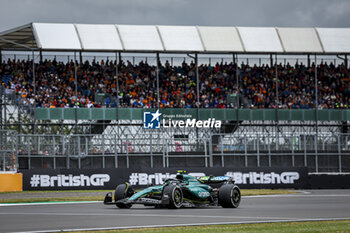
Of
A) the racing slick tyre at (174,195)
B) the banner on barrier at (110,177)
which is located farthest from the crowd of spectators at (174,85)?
the racing slick tyre at (174,195)

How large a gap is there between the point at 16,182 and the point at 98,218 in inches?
689

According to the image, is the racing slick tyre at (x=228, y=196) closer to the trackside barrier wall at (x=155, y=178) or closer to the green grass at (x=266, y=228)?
the green grass at (x=266, y=228)

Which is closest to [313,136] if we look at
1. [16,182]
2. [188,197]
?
[16,182]

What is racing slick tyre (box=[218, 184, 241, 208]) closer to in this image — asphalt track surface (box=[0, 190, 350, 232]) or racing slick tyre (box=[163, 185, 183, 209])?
asphalt track surface (box=[0, 190, 350, 232])

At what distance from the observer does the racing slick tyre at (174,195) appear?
19.1 meters

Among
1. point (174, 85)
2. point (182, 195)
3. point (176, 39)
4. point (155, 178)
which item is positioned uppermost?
point (176, 39)

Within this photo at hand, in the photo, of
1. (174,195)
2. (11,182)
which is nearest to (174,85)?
(11,182)

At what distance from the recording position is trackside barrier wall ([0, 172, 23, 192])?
1244 inches

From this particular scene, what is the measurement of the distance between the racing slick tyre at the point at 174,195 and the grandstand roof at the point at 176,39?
30.7m

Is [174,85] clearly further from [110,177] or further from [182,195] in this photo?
[182,195]

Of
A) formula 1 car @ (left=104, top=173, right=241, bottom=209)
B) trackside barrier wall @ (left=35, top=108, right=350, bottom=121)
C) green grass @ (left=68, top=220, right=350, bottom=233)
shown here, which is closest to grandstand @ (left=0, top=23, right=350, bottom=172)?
trackside barrier wall @ (left=35, top=108, right=350, bottom=121)

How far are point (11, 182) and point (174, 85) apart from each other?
79.5 feet

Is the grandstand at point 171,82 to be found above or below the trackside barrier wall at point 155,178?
above

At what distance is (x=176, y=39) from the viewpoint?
5166cm
